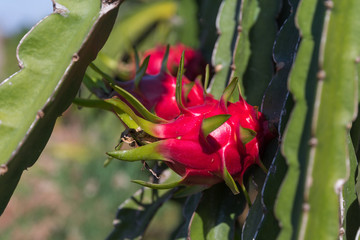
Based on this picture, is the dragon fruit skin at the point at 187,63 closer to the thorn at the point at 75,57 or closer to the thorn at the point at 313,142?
the thorn at the point at 75,57

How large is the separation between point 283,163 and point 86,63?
320 mm

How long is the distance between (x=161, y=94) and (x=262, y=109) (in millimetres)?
189

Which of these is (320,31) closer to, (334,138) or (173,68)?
(334,138)

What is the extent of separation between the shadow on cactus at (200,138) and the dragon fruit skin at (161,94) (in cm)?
7

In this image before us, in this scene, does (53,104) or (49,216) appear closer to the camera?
(53,104)

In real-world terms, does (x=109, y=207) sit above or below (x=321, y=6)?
below

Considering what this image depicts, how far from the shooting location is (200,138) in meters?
0.76

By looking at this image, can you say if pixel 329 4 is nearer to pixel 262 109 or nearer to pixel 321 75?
pixel 321 75

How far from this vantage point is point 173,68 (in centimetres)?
129

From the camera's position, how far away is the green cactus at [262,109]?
58 cm

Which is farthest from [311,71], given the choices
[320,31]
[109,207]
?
[109,207]

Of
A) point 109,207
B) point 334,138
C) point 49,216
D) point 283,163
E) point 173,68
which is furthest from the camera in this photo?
point 49,216

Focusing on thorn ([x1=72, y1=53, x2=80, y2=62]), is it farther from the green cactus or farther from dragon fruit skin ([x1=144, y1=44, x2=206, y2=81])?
dragon fruit skin ([x1=144, y1=44, x2=206, y2=81])

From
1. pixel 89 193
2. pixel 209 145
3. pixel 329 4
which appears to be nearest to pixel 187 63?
pixel 209 145
